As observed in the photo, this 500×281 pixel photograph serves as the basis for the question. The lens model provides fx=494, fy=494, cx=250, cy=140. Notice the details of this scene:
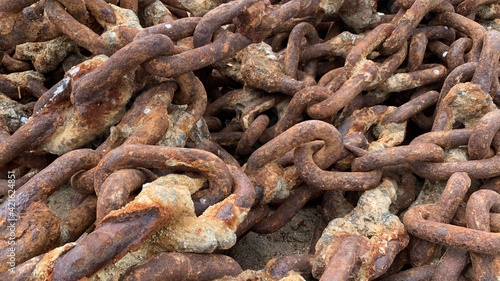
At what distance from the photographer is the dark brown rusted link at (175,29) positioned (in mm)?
1626

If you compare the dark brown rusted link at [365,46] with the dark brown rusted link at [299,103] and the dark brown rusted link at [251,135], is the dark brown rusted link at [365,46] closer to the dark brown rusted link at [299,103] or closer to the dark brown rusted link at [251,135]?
the dark brown rusted link at [299,103]

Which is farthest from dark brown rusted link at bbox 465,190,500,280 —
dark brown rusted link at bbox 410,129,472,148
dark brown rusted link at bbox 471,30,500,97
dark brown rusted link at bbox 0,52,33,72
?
dark brown rusted link at bbox 0,52,33,72

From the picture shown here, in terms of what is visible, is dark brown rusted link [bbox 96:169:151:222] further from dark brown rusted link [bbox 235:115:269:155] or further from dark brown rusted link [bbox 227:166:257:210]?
dark brown rusted link [bbox 235:115:269:155]

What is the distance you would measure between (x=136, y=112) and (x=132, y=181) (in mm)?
365

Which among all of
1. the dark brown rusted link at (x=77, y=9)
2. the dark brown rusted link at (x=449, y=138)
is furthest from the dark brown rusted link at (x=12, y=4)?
the dark brown rusted link at (x=449, y=138)

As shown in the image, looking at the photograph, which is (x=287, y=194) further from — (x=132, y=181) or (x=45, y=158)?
(x=45, y=158)

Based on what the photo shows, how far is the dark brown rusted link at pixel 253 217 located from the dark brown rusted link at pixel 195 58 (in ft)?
1.66

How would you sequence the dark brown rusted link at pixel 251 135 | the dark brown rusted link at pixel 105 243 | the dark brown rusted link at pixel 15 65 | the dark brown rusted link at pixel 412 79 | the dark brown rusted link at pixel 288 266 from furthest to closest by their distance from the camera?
the dark brown rusted link at pixel 15 65
the dark brown rusted link at pixel 412 79
the dark brown rusted link at pixel 251 135
the dark brown rusted link at pixel 288 266
the dark brown rusted link at pixel 105 243

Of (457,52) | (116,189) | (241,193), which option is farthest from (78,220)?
(457,52)

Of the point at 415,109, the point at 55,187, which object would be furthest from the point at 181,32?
the point at 415,109

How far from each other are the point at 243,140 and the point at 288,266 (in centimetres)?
60

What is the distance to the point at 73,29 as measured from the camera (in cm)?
171

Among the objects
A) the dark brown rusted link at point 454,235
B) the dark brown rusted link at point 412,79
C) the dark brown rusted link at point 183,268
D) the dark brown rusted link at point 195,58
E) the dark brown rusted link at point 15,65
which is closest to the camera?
the dark brown rusted link at point 183,268

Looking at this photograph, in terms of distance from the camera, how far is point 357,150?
166 centimetres
